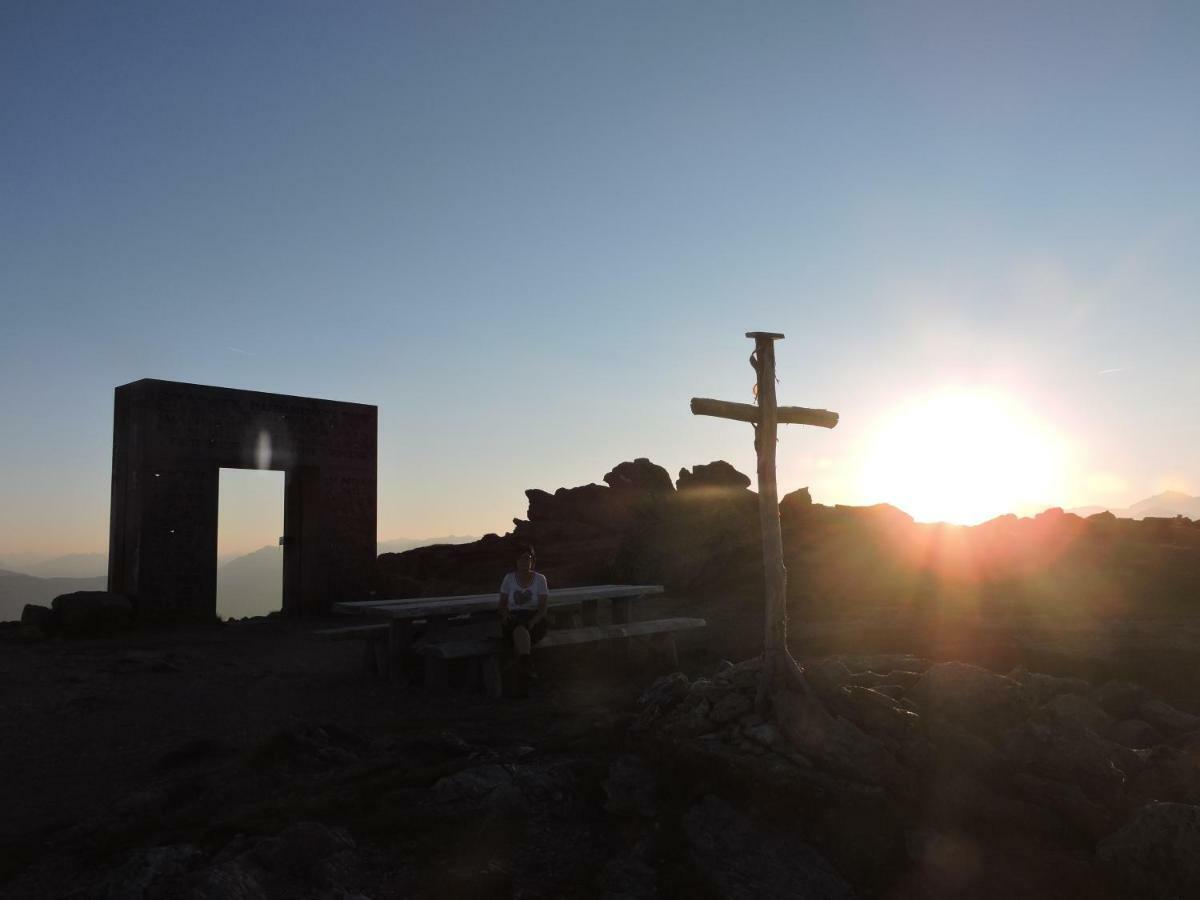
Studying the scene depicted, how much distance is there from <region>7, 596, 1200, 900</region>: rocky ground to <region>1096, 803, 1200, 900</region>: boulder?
0.01 metres

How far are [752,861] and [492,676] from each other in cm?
441

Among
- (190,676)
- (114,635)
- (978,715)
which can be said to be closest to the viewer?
(978,715)

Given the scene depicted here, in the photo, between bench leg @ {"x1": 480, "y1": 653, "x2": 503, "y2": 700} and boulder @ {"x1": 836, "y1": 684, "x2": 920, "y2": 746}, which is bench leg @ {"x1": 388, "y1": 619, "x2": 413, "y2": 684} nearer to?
bench leg @ {"x1": 480, "y1": 653, "x2": 503, "y2": 700}

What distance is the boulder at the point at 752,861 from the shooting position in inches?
166

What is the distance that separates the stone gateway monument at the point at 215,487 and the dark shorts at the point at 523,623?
779 centimetres

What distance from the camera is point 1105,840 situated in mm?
4504

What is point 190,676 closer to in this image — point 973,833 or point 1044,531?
point 973,833

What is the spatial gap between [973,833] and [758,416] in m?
2.95

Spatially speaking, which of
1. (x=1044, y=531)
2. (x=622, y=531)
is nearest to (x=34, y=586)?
(x=622, y=531)

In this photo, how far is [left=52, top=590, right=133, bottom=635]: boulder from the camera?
12469 mm

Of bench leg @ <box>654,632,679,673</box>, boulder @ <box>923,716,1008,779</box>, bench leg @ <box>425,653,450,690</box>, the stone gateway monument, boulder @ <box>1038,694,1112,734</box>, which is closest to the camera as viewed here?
boulder @ <box>923,716,1008,779</box>

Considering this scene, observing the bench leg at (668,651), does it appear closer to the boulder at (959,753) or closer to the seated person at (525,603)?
the seated person at (525,603)

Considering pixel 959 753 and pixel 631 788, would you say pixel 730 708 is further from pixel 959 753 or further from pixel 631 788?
pixel 959 753

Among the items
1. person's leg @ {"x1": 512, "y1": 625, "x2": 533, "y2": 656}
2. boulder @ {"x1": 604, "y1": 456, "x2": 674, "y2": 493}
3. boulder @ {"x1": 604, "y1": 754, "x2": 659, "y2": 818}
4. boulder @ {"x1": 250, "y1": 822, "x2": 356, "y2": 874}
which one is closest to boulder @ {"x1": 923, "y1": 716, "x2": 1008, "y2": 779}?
boulder @ {"x1": 604, "y1": 754, "x2": 659, "y2": 818}
